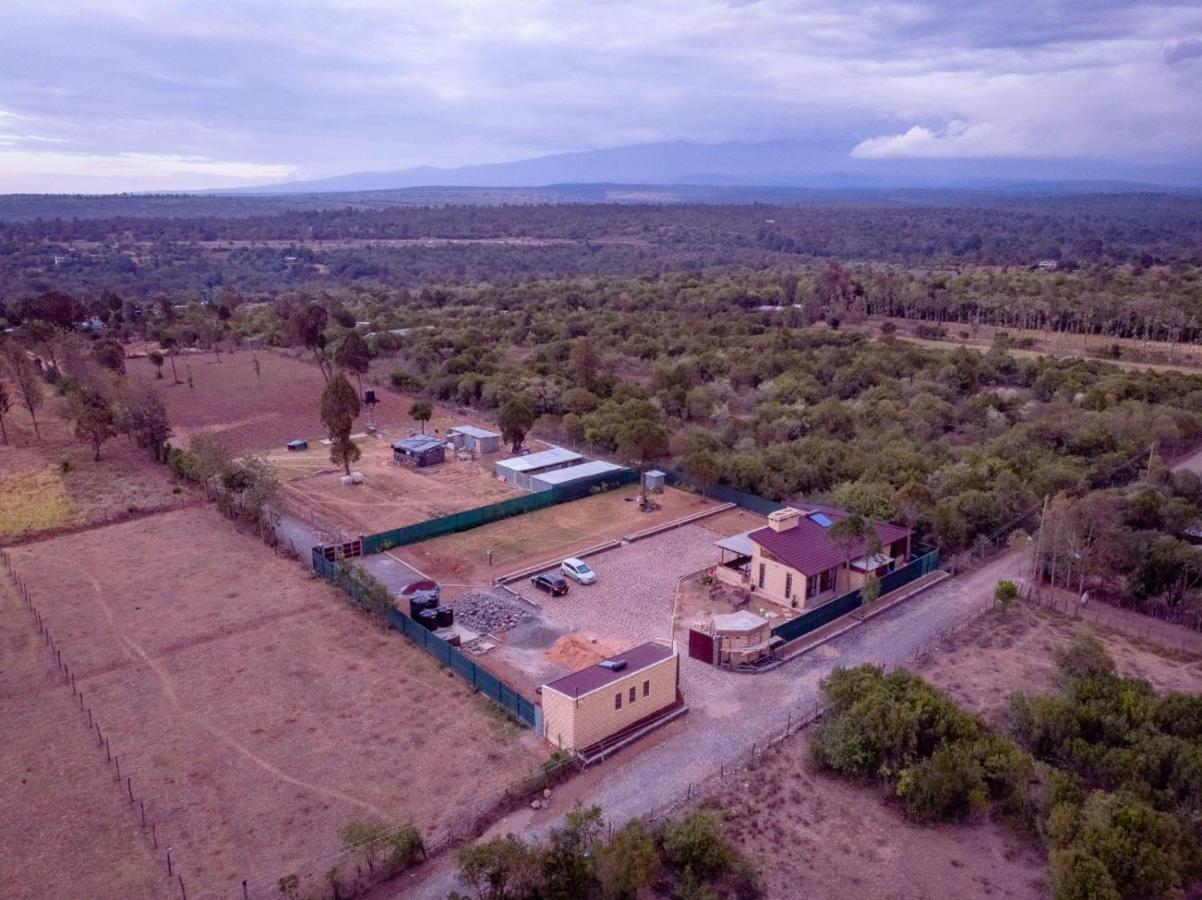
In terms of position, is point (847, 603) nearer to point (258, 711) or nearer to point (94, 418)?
point (258, 711)

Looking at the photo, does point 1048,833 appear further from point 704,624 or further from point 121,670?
point 121,670

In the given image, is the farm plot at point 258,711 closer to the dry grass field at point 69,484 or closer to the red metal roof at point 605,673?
the red metal roof at point 605,673

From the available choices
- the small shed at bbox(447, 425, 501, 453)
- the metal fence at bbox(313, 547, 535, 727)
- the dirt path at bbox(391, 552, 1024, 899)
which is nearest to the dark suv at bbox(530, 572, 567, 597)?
the metal fence at bbox(313, 547, 535, 727)

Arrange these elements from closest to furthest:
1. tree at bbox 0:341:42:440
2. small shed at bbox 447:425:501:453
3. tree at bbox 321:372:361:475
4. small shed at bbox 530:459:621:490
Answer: tree at bbox 321:372:361:475
small shed at bbox 530:459:621:490
small shed at bbox 447:425:501:453
tree at bbox 0:341:42:440

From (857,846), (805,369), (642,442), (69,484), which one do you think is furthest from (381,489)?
(805,369)

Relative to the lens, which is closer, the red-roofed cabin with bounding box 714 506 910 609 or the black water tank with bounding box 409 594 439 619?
the black water tank with bounding box 409 594 439 619

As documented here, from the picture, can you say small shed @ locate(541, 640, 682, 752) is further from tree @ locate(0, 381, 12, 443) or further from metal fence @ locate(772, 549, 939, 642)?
tree @ locate(0, 381, 12, 443)

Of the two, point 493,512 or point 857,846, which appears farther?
point 493,512
